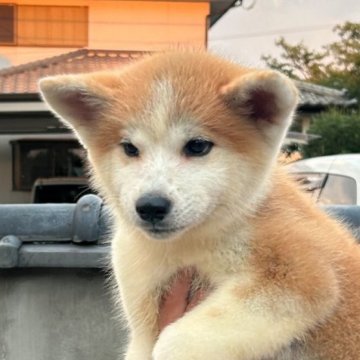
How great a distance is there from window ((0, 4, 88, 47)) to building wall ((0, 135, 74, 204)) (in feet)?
7.61

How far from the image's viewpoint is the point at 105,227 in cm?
369

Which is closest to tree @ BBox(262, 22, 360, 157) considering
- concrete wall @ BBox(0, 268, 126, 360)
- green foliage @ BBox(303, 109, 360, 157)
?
green foliage @ BBox(303, 109, 360, 157)

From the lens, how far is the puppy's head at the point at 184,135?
238 centimetres

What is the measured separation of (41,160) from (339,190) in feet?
32.5

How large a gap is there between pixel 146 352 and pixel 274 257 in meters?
0.65

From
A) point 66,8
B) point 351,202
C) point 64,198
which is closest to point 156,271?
point 351,202

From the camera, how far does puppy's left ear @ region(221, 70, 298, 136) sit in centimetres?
237

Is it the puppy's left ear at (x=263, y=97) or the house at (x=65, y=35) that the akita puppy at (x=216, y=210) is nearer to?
the puppy's left ear at (x=263, y=97)

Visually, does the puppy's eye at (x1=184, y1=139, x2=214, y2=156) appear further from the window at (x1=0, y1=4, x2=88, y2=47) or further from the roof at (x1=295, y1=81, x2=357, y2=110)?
the roof at (x1=295, y1=81, x2=357, y2=110)

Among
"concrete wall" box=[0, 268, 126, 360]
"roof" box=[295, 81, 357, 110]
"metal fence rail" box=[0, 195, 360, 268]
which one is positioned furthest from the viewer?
"roof" box=[295, 81, 357, 110]

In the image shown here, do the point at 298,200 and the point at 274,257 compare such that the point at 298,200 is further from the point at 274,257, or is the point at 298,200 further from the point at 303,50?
the point at 303,50

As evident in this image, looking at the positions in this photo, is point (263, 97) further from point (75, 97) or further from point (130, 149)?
point (75, 97)

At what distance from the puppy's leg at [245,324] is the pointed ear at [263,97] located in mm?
561

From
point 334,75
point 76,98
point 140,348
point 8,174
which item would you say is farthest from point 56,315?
point 334,75
